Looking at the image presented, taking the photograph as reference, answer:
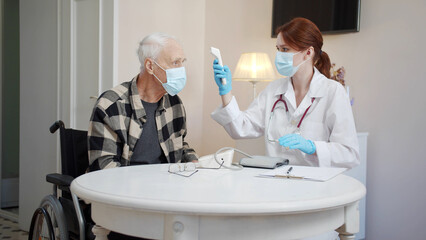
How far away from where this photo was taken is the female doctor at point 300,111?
5.91 feet

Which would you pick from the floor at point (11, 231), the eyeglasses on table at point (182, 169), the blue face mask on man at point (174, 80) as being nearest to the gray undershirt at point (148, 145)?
the blue face mask on man at point (174, 80)

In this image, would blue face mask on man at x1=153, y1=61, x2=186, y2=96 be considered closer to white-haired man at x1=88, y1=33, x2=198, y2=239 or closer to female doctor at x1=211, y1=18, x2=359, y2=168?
white-haired man at x1=88, y1=33, x2=198, y2=239

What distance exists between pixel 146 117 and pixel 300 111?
65 centimetres

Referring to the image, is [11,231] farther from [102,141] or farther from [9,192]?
[102,141]

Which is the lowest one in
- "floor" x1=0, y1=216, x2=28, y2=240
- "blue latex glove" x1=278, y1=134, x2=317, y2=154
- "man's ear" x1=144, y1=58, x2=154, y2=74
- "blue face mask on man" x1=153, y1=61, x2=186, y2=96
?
"floor" x1=0, y1=216, x2=28, y2=240

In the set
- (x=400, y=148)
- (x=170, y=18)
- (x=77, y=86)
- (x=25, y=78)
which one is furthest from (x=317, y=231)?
(x=25, y=78)

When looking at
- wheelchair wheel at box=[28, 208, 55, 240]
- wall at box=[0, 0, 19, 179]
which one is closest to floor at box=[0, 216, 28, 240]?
wall at box=[0, 0, 19, 179]

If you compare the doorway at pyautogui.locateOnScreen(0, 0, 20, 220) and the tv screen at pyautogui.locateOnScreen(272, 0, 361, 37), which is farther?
the doorway at pyautogui.locateOnScreen(0, 0, 20, 220)

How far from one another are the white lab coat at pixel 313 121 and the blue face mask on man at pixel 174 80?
220 millimetres

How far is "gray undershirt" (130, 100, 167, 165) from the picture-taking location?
188 cm

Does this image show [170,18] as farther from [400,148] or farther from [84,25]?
[400,148]

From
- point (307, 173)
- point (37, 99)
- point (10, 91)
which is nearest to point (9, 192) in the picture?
point (10, 91)

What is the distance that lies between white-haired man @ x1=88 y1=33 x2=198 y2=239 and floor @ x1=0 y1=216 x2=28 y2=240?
1.76 metres

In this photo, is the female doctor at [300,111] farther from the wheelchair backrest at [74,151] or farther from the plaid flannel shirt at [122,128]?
the wheelchair backrest at [74,151]
